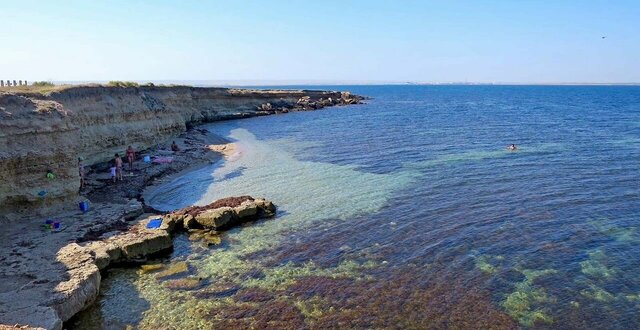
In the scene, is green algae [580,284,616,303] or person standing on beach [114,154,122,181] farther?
person standing on beach [114,154,122,181]

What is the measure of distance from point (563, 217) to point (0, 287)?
80.1ft

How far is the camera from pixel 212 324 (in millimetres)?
14594

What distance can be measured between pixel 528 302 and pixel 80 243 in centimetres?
1753

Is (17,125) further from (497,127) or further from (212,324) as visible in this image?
(497,127)

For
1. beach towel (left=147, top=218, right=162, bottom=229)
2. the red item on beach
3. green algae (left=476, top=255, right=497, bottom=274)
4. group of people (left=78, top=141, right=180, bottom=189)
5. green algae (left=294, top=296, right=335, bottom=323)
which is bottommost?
green algae (left=294, top=296, right=335, bottom=323)

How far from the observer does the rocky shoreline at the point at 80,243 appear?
14484 mm

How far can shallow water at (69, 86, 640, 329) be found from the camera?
15.1m

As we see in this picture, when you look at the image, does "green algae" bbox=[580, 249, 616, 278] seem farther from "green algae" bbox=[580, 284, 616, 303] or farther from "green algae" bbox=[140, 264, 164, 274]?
"green algae" bbox=[140, 264, 164, 274]

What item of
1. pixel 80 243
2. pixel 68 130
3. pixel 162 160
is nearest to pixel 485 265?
pixel 80 243

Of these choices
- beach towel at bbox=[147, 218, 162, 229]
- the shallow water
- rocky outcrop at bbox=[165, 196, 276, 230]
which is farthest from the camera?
rocky outcrop at bbox=[165, 196, 276, 230]

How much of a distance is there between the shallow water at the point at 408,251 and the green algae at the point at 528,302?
0.20 ft

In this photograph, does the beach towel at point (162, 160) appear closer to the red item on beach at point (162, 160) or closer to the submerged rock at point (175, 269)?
the red item on beach at point (162, 160)

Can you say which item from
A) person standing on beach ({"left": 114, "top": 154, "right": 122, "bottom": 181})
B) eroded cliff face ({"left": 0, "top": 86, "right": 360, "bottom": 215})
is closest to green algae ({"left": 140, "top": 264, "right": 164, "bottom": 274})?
eroded cliff face ({"left": 0, "top": 86, "right": 360, "bottom": 215})

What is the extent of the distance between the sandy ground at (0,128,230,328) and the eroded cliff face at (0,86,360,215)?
1.32 m
